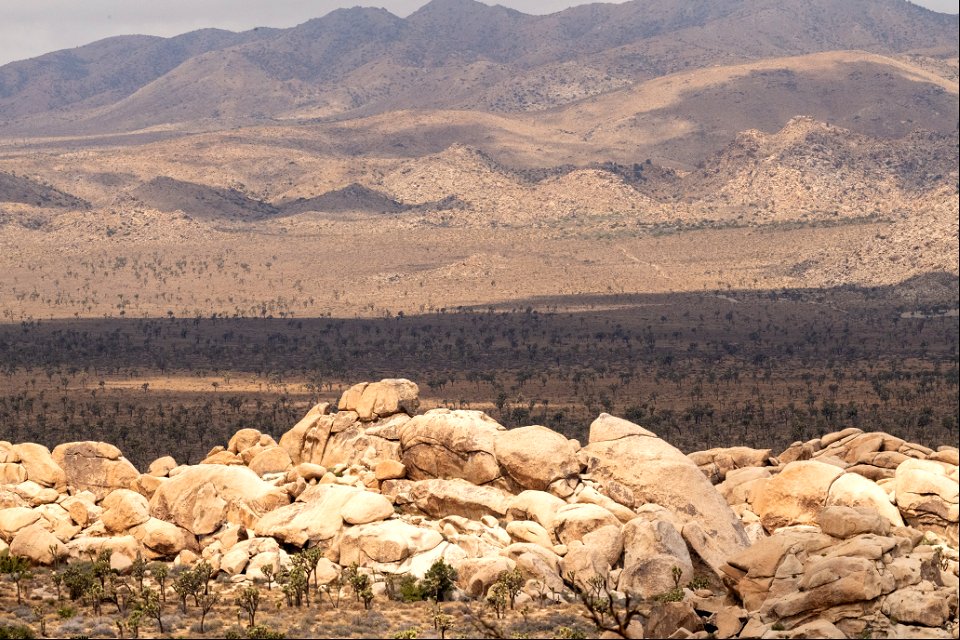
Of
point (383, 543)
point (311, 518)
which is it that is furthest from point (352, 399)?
point (383, 543)

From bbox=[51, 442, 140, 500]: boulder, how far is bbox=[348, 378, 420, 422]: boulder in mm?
8104

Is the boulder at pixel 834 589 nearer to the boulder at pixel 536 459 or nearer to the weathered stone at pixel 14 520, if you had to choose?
the boulder at pixel 536 459

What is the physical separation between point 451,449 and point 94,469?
1233 cm

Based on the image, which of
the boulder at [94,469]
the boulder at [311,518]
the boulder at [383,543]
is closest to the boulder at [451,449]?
the boulder at [311,518]

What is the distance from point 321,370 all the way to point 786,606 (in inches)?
3621

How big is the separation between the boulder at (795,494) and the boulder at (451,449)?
30.9 feet

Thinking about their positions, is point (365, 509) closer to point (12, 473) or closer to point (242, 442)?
point (242, 442)

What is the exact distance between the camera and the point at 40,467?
46.8 metres

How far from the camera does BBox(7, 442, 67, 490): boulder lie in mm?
46625

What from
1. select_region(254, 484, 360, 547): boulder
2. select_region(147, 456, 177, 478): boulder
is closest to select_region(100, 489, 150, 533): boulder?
select_region(254, 484, 360, 547): boulder

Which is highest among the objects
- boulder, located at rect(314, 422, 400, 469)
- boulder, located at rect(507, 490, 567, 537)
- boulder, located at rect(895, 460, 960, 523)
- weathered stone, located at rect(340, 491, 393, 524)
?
boulder, located at rect(314, 422, 400, 469)

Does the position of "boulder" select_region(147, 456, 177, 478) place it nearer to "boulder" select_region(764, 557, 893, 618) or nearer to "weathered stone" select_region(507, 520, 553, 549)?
"weathered stone" select_region(507, 520, 553, 549)

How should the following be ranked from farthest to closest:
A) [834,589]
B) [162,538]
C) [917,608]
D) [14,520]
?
[14,520] < [162,538] < [834,589] < [917,608]

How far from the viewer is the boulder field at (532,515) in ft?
120
